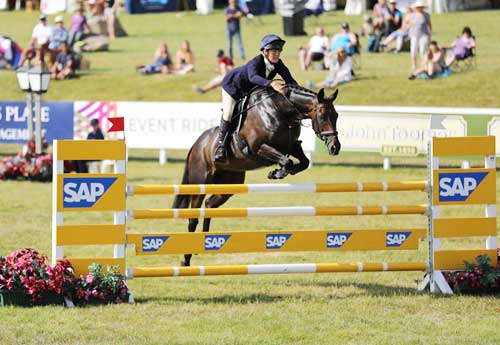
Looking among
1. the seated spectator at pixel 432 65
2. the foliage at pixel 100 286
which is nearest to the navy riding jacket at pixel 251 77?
the foliage at pixel 100 286

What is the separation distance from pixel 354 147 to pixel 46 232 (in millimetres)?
9601

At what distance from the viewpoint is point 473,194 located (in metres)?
10.5

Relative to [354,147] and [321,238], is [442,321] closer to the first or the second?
[321,238]

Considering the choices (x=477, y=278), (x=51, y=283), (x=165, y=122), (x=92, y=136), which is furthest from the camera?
(x=165, y=122)

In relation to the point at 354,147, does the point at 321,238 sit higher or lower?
higher

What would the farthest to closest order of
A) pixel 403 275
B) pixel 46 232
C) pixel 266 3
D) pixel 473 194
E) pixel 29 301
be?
pixel 266 3 < pixel 46 232 < pixel 403 275 < pixel 473 194 < pixel 29 301

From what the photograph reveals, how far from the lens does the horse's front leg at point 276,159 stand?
10.7 meters

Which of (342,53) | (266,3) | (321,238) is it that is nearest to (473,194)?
(321,238)

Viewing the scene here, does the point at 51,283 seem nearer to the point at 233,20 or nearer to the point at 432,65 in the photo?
the point at 432,65

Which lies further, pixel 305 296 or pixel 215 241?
pixel 305 296

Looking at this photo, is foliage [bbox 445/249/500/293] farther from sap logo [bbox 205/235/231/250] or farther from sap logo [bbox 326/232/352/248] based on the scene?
sap logo [bbox 205/235/231/250]

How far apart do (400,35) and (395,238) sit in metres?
23.0

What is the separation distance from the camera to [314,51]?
3105cm

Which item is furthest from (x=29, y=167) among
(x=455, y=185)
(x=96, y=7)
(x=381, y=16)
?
(x=96, y=7)
